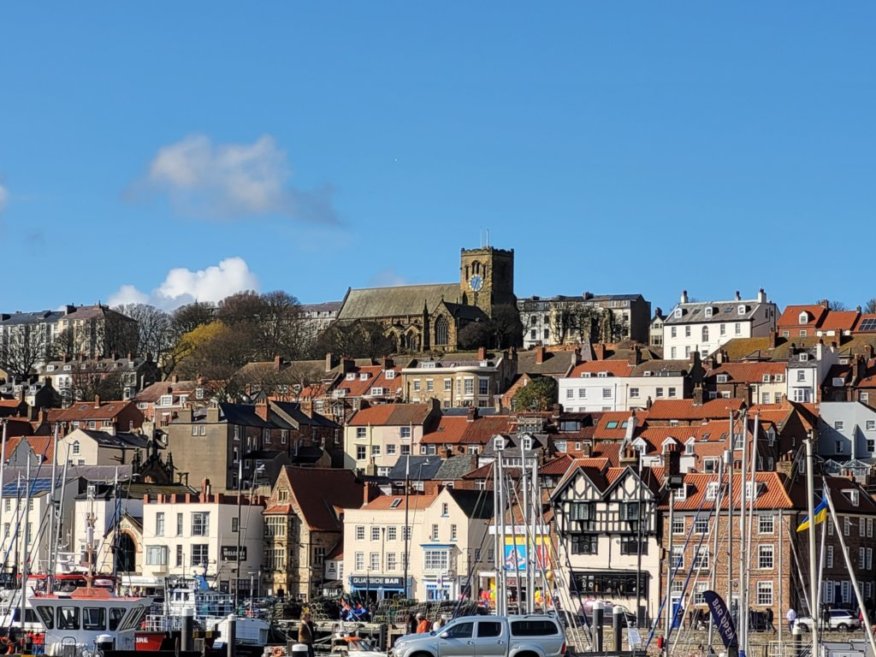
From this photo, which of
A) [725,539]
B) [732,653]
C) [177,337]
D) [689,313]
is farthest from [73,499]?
[177,337]

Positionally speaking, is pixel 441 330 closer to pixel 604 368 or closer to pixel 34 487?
pixel 604 368

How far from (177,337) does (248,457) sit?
245 ft

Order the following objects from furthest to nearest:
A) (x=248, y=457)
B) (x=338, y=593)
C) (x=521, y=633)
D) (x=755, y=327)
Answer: (x=755, y=327), (x=248, y=457), (x=338, y=593), (x=521, y=633)

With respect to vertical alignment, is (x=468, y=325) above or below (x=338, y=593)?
above

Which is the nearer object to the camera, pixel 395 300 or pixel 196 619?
pixel 196 619

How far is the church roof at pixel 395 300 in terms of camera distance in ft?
539

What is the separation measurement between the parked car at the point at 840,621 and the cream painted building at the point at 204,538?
2685 cm

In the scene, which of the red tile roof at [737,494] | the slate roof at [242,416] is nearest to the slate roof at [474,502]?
the red tile roof at [737,494]

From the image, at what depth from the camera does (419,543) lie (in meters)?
71.4

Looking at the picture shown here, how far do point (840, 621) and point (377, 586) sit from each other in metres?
23.0

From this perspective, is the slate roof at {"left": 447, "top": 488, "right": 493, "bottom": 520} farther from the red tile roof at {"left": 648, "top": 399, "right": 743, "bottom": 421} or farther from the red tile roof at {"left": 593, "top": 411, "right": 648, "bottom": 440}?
the red tile roof at {"left": 648, "top": 399, "right": 743, "bottom": 421}

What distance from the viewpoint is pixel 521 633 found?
36531 millimetres

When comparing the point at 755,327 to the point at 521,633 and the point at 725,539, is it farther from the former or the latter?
the point at 521,633

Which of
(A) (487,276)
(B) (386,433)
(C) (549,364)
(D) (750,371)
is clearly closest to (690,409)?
(D) (750,371)
